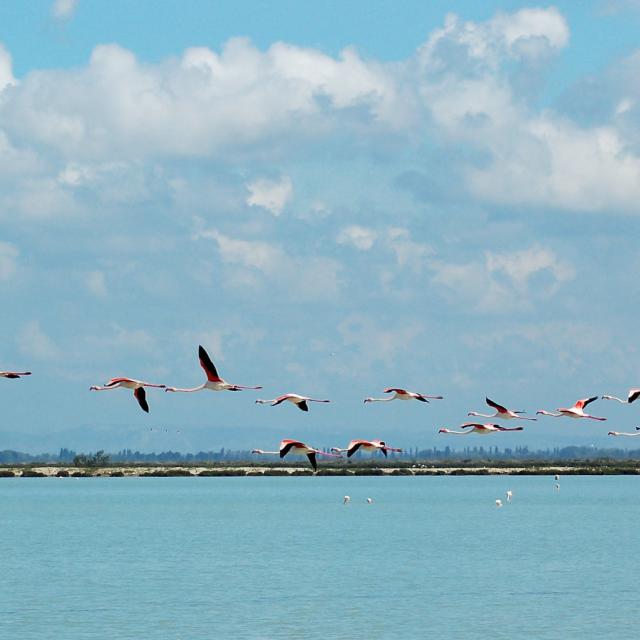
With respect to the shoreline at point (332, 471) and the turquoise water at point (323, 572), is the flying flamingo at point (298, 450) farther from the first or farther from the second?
the shoreline at point (332, 471)

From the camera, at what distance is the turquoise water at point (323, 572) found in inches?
1593

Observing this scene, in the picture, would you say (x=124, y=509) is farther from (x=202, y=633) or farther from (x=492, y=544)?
(x=202, y=633)

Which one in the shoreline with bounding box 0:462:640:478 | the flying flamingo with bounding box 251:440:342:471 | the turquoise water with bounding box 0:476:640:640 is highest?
the shoreline with bounding box 0:462:640:478

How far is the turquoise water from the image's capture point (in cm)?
4047

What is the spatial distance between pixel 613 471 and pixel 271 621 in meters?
147

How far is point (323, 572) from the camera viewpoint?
54.4 metres

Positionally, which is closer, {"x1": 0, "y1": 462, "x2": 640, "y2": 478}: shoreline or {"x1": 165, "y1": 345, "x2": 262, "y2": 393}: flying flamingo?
{"x1": 165, "y1": 345, "x2": 262, "y2": 393}: flying flamingo

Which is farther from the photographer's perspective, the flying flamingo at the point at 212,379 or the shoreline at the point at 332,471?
the shoreline at the point at 332,471

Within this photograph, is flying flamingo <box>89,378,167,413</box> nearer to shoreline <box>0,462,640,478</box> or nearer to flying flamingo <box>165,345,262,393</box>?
flying flamingo <box>165,345,262,393</box>

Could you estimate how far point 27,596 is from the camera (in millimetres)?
47969

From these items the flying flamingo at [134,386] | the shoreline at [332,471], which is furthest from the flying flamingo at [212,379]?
the shoreline at [332,471]

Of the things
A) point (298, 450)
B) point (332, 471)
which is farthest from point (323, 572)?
point (332, 471)

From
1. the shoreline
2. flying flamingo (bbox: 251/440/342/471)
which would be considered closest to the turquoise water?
flying flamingo (bbox: 251/440/342/471)

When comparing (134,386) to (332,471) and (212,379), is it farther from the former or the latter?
(332,471)
